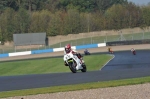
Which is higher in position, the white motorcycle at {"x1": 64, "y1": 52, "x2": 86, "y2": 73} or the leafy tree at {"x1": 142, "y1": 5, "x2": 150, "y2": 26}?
the leafy tree at {"x1": 142, "y1": 5, "x2": 150, "y2": 26}

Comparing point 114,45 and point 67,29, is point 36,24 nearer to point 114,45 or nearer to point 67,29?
point 67,29

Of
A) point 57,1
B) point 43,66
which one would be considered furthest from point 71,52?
point 57,1

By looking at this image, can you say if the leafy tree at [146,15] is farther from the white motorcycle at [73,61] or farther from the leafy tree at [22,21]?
the white motorcycle at [73,61]

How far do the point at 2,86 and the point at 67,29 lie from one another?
72.9m

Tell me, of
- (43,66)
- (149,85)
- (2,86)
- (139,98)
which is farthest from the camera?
(43,66)

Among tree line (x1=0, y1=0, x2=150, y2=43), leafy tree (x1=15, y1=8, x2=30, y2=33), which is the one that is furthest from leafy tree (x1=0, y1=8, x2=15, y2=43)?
leafy tree (x1=15, y1=8, x2=30, y2=33)

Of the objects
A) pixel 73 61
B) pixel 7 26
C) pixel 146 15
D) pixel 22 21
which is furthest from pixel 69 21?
pixel 73 61

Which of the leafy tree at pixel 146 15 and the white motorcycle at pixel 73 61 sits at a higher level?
the leafy tree at pixel 146 15

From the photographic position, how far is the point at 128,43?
6056cm

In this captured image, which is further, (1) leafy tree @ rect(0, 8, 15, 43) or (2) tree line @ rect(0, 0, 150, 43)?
(2) tree line @ rect(0, 0, 150, 43)

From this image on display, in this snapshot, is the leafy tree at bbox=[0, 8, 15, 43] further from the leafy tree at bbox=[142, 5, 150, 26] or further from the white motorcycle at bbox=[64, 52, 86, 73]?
the white motorcycle at bbox=[64, 52, 86, 73]

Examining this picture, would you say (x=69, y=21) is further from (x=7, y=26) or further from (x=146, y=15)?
(x=146, y=15)

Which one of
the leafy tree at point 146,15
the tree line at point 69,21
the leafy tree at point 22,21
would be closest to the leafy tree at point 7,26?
the tree line at point 69,21

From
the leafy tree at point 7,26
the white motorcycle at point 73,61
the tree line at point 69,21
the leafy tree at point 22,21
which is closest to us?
the white motorcycle at point 73,61
